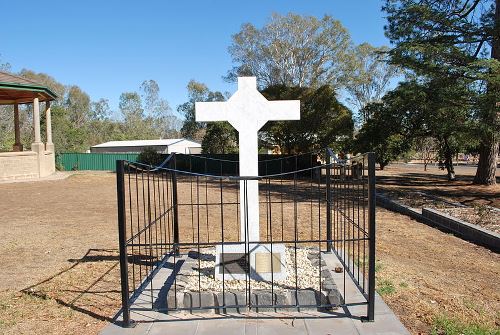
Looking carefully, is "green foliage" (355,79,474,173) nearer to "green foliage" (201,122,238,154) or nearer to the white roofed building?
"green foliage" (201,122,238,154)

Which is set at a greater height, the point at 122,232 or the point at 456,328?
the point at 122,232

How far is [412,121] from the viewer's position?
18.5 meters

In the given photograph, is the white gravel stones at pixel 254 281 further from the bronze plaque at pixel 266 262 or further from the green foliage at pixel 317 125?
the green foliage at pixel 317 125

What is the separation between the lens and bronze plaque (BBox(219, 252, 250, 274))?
447cm

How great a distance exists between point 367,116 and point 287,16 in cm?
1778

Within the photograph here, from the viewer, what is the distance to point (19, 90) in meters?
19.5

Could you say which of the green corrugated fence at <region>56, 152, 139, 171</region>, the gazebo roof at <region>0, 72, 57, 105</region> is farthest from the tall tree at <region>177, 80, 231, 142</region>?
the gazebo roof at <region>0, 72, 57, 105</region>

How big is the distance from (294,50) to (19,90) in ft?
75.1

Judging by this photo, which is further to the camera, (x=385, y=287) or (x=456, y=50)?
(x=456, y=50)

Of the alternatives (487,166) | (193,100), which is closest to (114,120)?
(193,100)

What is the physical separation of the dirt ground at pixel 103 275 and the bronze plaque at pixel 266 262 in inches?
44.2

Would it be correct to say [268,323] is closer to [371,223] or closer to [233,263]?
[233,263]

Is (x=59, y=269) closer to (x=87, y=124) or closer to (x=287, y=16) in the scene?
(x=287, y=16)

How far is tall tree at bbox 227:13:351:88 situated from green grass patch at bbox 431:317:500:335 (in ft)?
110
